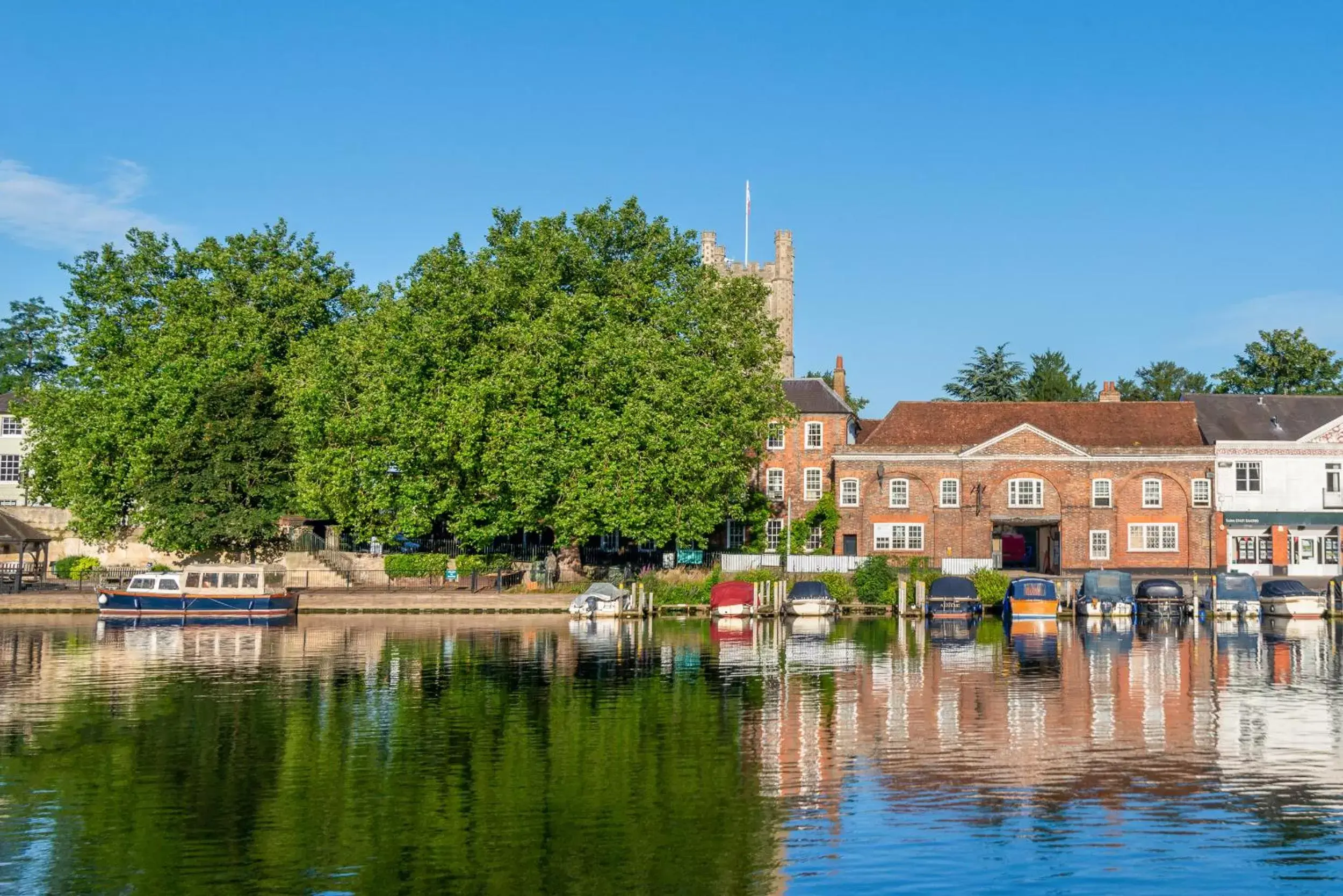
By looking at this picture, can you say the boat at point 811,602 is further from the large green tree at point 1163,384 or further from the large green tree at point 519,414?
the large green tree at point 1163,384

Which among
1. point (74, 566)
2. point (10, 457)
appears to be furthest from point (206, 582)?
point (10, 457)

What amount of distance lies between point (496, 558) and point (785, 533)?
18.4 meters

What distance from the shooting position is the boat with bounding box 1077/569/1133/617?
214ft

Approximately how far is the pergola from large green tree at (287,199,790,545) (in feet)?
51.7

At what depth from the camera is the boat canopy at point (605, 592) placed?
207ft

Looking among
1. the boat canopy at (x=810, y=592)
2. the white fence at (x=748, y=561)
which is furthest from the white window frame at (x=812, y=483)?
the boat canopy at (x=810, y=592)

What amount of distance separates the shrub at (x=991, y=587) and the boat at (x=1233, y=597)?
9903 millimetres

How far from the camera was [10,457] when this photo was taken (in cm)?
9169

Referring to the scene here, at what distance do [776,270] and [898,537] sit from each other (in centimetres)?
5145

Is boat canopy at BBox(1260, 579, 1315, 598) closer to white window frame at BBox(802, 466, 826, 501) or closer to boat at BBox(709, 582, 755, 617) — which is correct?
white window frame at BBox(802, 466, 826, 501)

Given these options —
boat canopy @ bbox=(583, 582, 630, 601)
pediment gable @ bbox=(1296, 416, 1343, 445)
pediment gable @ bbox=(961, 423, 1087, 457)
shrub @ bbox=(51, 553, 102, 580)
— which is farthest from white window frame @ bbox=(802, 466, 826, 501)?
shrub @ bbox=(51, 553, 102, 580)

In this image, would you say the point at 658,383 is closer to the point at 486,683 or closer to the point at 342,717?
the point at 486,683

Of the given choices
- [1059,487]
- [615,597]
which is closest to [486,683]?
[615,597]

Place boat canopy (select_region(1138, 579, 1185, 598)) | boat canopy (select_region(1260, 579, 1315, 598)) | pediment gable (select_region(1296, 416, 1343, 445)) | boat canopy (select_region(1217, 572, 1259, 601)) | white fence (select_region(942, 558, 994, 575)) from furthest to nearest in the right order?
pediment gable (select_region(1296, 416, 1343, 445)), white fence (select_region(942, 558, 994, 575)), boat canopy (select_region(1138, 579, 1185, 598)), boat canopy (select_region(1217, 572, 1259, 601)), boat canopy (select_region(1260, 579, 1315, 598))
